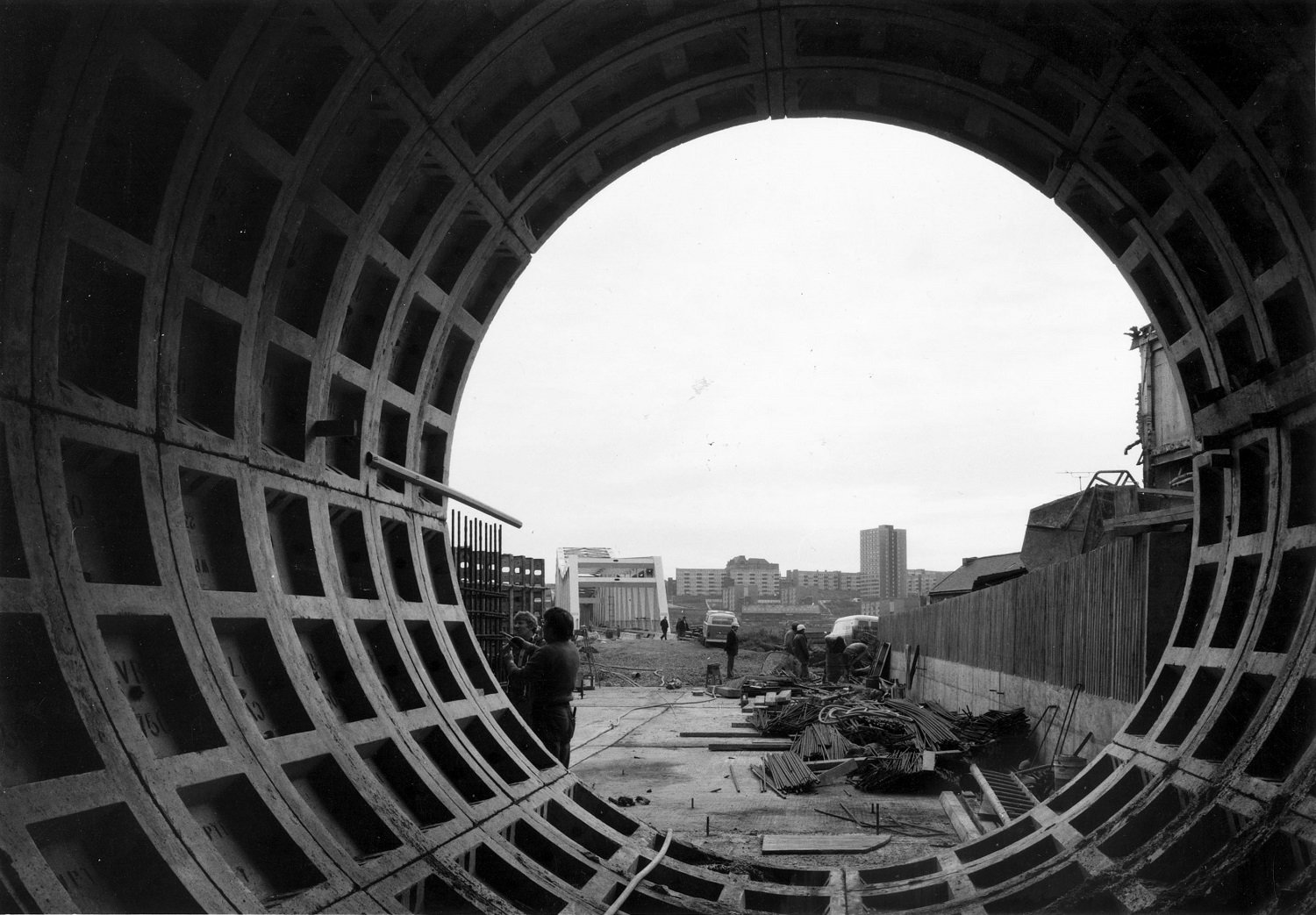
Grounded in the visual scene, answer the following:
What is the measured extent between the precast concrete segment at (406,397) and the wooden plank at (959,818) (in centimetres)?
224

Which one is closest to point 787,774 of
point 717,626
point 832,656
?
point 832,656

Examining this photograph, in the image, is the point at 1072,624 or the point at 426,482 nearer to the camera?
the point at 426,482

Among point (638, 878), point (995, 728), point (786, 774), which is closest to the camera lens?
point (638, 878)

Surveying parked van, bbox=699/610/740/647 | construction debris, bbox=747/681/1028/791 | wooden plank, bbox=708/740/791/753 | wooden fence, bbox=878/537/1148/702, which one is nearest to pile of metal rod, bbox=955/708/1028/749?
construction debris, bbox=747/681/1028/791

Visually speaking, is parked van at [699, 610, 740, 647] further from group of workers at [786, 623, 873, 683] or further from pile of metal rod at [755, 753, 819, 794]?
pile of metal rod at [755, 753, 819, 794]

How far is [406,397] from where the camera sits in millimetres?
7379

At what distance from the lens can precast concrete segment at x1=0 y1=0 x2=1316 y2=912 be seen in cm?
388

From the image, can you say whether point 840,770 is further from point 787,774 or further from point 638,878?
point 638,878

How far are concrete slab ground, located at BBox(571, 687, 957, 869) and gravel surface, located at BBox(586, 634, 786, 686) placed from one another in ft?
41.3

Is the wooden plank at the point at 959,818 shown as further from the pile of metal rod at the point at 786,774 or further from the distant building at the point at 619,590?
the distant building at the point at 619,590

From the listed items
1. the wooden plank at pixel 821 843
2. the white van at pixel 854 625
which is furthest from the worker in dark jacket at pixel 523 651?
the white van at pixel 854 625

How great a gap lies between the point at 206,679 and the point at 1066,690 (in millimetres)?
10082

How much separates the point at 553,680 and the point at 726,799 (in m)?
3.15

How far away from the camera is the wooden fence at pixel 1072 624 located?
9.92 m
